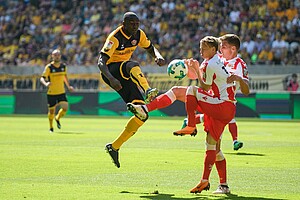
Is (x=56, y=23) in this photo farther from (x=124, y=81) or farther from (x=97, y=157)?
(x=124, y=81)

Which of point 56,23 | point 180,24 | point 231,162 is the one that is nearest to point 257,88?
point 180,24

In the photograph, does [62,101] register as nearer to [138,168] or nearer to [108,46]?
[138,168]

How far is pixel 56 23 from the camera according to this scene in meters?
43.2

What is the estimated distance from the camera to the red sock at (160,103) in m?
10.4

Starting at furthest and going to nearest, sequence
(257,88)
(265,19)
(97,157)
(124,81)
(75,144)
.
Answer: (265,19), (257,88), (75,144), (97,157), (124,81)

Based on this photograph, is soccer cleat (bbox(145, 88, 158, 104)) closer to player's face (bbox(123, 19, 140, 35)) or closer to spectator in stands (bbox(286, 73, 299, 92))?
player's face (bbox(123, 19, 140, 35))

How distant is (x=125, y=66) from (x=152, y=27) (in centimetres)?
2790

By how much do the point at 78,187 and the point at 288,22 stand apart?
2707 cm

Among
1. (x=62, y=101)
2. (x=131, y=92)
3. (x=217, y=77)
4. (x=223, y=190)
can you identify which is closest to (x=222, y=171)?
(x=223, y=190)

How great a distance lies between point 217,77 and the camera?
9.75 metres

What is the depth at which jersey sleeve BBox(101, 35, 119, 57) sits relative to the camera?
11570 millimetres

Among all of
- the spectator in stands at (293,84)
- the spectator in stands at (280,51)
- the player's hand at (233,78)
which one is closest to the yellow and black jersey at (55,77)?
the spectator in stands at (293,84)

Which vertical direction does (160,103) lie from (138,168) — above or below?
above

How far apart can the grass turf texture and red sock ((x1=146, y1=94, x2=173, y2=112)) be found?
1.16 metres
